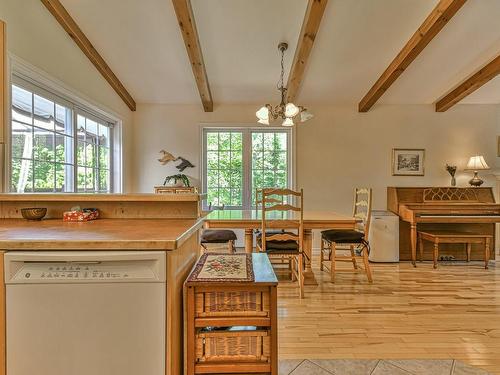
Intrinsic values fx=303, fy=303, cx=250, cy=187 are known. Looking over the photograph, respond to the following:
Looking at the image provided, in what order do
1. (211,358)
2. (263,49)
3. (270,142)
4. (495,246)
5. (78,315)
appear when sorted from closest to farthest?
(78,315)
(211,358)
(263,49)
(495,246)
(270,142)

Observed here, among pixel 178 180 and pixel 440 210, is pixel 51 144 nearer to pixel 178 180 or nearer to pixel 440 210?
pixel 178 180

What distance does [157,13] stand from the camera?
295 cm

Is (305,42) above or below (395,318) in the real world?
above

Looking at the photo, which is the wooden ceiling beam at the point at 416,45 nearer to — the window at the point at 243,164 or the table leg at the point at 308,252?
the window at the point at 243,164

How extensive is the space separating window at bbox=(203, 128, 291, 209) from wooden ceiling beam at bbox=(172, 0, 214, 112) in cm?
83

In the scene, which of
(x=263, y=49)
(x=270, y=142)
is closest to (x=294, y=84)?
(x=263, y=49)

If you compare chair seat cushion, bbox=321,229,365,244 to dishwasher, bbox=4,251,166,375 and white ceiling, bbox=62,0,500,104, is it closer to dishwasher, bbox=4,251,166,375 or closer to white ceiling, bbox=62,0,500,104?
white ceiling, bbox=62,0,500,104

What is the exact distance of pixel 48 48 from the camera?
109 inches

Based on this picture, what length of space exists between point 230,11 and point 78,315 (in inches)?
114

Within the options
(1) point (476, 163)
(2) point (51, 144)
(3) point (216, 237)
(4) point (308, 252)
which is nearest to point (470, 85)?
(1) point (476, 163)

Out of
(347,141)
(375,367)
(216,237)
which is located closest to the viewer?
(375,367)

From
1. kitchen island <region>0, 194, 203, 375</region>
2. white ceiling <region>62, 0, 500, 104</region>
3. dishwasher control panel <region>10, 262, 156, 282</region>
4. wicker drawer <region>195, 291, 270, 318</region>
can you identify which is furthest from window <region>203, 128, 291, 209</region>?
dishwasher control panel <region>10, 262, 156, 282</region>

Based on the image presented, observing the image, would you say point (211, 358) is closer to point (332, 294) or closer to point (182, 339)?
point (182, 339)

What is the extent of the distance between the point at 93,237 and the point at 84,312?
27 centimetres
